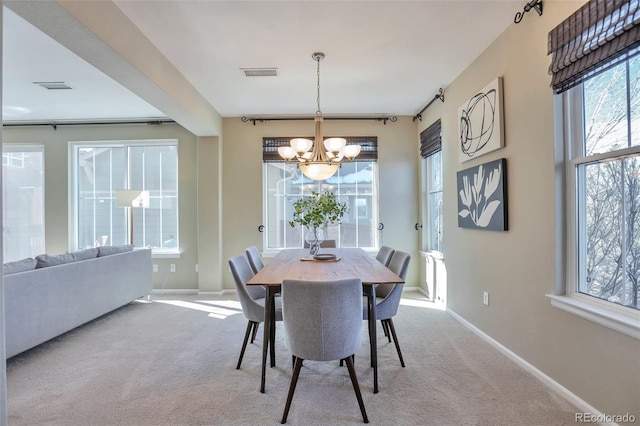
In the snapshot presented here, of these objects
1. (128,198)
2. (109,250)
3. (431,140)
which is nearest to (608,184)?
(431,140)

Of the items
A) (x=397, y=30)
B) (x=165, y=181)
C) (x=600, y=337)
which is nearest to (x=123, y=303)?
(x=165, y=181)

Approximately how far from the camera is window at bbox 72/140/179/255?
17.2 ft

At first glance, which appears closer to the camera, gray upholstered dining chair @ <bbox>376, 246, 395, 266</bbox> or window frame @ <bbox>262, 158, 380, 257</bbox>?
gray upholstered dining chair @ <bbox>376, 246, 395, 266</bbox>

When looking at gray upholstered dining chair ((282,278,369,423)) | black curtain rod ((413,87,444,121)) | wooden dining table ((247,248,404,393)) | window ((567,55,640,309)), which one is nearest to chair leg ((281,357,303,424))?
gray upholstered dining chair ((282,278,369,423))

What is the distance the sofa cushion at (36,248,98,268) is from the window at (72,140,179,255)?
5.21ft

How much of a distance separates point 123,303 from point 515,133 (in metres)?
4.59

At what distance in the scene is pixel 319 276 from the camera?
2.29 metres

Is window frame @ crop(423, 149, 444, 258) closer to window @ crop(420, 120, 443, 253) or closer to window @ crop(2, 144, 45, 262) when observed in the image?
window @ crop(420, 120, 443, 253)

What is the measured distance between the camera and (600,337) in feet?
6.03

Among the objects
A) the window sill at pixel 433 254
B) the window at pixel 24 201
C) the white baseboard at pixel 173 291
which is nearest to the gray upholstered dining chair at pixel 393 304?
the window sill at pixel 433 254

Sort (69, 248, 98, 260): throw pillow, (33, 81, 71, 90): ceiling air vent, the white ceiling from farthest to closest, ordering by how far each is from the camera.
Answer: (33, 81, 71, 90): ceiling air vent < (69, 248, 98, 260): throw pillow < the white ceiling

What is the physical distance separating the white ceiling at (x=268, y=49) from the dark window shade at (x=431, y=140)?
16.5 inches

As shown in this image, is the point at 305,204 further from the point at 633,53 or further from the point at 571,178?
the point at 633,53

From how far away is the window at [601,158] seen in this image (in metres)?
1.73
